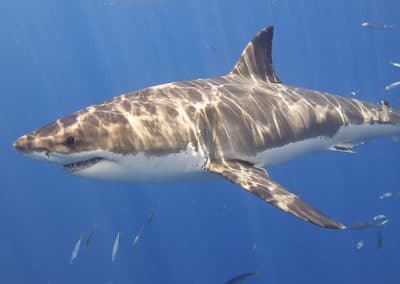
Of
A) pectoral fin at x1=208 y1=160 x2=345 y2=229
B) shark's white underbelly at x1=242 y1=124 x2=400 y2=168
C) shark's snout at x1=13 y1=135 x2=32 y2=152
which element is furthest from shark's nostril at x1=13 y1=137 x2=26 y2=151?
shark's white underbelly at x1=242 y1=124 x2=400 y2=168

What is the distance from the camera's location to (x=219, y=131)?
A: 5.31 m

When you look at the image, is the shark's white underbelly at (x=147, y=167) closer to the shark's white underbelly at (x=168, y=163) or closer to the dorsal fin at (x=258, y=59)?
the shark's white underbelly at (x=168, y=163)

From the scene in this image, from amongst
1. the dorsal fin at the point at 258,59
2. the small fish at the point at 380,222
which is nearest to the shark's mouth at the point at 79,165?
the dorsal fin at the point at 258,59

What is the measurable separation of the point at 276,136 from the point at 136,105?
74.8 inches

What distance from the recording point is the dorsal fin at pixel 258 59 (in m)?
6.98

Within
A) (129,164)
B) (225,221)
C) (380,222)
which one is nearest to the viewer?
(129,164)

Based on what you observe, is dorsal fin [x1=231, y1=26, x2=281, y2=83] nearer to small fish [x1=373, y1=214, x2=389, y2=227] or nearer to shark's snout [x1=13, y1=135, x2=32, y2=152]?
small fish [x1=373, y1=214, x2=389, y2=227]

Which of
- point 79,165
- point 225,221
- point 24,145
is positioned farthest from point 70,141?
point 225,221

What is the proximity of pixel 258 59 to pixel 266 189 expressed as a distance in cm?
300

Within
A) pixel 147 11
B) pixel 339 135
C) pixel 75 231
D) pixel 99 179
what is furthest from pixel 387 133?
pixel 147 11

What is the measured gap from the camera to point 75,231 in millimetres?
32156

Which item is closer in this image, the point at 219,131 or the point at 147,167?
the point at 147,167

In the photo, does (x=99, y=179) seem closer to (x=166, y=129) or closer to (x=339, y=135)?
(x=166, y=129)

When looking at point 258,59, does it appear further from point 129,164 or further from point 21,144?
point 21,144
